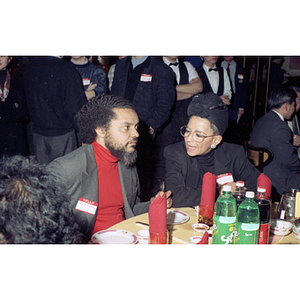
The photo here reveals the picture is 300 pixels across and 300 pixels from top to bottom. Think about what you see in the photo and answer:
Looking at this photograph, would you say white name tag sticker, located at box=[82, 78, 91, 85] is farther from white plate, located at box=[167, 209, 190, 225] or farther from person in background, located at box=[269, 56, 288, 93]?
person in background, located at box=[269, 56, 288, 93]

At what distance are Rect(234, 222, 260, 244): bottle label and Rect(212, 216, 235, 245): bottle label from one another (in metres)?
0.02

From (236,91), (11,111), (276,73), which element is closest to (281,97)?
(236,91)

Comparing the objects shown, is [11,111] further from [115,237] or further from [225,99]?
[225,99]

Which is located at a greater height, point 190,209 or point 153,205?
point 153,205

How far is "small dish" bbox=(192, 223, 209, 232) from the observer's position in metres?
1.51

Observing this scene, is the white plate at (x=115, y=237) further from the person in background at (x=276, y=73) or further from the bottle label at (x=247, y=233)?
the person in background at (x=276, y=73)

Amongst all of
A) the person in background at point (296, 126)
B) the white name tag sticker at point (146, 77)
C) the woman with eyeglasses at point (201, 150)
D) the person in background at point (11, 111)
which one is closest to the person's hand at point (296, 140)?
the person in background at point (296, 126)

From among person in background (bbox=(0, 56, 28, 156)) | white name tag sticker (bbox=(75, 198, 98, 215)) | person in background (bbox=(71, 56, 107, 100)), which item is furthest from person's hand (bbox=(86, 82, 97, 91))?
white name tag sticker (bbox=(75, 198, 98, 215))

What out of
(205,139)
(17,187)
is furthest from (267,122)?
(17,187)
